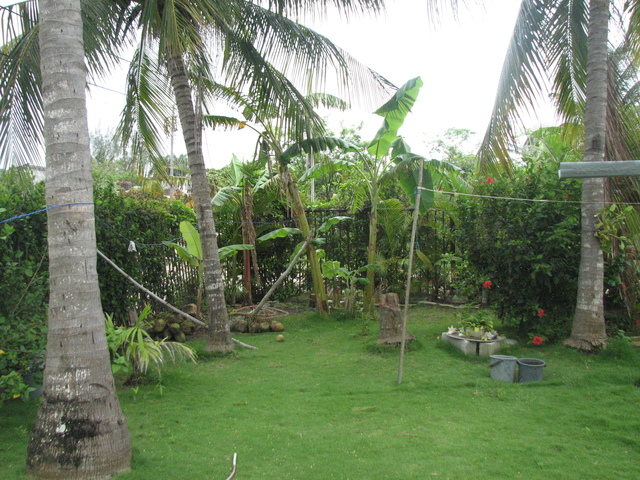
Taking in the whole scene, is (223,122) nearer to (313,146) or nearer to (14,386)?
(313,146)

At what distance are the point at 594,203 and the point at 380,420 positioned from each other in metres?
3.96

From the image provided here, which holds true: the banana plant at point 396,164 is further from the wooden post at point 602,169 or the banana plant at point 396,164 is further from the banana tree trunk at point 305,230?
the wooden post at point 602,169

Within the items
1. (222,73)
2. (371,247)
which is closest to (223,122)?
(222,73)

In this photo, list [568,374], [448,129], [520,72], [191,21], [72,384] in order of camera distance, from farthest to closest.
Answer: [448,129], [520,72], [191,21], [568,374], [72,384]

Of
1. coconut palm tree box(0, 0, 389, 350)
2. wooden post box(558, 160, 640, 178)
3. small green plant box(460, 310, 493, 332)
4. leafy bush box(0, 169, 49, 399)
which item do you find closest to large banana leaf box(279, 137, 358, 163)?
coconut palm tree box(0, 0, 389, 350)

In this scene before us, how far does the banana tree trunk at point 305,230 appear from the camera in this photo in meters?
8.55

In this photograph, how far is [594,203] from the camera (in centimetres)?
590

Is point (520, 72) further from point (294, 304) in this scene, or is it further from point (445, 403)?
point (294, 304)

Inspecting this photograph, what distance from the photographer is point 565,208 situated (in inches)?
250

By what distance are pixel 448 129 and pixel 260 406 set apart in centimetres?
2306

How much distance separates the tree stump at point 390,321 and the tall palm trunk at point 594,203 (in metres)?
2.21

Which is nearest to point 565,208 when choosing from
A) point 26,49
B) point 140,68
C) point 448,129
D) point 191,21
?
point 191,21

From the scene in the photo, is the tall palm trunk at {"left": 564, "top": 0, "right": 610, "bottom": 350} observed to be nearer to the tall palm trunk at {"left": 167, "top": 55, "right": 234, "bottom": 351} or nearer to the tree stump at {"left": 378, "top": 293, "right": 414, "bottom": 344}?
the tree stump at {"left": 378, "top": 293, "right": 414, "bottom": 344}

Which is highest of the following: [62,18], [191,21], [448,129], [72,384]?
[448,129]
